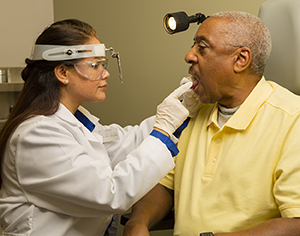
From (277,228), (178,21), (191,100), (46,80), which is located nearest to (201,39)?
(178,21)

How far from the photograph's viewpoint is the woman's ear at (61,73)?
4.44ft

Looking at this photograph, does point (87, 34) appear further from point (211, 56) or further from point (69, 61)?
point (211, 56)

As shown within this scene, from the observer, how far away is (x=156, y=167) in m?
1.22

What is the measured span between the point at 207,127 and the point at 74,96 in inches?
22.7

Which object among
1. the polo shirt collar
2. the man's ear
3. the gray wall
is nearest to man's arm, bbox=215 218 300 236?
the polo shirt collar

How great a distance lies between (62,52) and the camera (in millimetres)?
1329

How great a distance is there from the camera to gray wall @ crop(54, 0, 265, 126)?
2.41 meters

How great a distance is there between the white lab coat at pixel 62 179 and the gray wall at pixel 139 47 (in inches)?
50.5

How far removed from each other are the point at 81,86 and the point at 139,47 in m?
1.31

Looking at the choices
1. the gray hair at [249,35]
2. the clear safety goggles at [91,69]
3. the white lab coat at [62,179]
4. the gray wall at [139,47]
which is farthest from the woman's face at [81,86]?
the gray wall at [139,47]

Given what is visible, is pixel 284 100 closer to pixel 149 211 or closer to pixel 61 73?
pixel 149 211

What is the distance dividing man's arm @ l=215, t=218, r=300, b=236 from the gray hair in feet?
1.96

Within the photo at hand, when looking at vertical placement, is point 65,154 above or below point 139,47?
below

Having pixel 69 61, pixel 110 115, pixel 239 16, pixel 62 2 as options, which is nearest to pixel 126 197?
pixel 69 61
